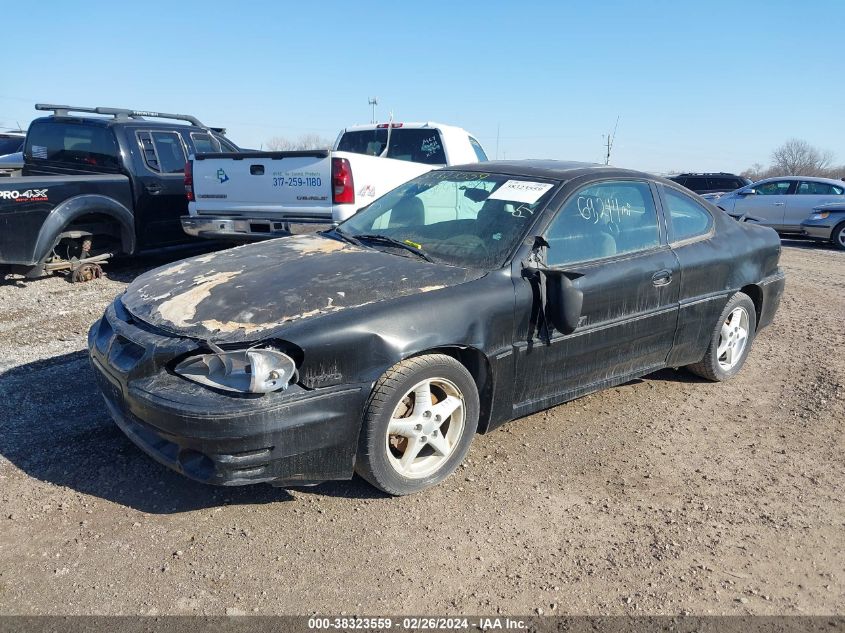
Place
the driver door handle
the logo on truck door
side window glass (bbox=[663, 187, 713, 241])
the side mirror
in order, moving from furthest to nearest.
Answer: the logo on truck door, side window glass (bbox=[663, 187, 713, 241]), the driver door handle, the side mirror

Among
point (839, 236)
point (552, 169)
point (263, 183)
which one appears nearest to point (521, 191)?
point (552, 169)

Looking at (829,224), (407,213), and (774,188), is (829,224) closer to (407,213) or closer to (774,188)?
(774,188)

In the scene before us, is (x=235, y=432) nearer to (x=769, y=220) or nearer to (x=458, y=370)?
(x=458, y=370)

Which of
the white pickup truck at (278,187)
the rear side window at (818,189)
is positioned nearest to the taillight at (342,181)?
the white pickup truck at (278,187)

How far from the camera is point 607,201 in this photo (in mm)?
4148

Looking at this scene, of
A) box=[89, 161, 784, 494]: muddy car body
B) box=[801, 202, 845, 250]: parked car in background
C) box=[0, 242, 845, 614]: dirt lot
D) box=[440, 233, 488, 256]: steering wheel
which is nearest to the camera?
box=[0, 242, 845, 614]: dirt lot

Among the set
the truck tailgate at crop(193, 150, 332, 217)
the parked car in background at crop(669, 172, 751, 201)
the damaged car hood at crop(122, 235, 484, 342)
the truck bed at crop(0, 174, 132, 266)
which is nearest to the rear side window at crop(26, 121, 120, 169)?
the truck bed at crop(0, 174, 132, 266)

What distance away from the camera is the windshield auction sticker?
12.8ft

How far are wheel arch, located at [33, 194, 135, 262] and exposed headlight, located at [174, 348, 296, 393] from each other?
15.6ft

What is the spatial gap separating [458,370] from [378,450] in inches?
22.0

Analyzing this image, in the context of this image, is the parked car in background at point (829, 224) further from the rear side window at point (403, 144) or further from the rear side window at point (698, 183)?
the rear side window at point (403, 144)

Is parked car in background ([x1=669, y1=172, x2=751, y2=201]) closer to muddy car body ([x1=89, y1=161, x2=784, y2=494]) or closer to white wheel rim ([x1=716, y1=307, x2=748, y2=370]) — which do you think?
white wheel rim ([x1=716, y1=307, x2=748, y2=370])

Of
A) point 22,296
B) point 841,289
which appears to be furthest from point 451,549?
point 841,289

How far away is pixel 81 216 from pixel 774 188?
48.4 feet
